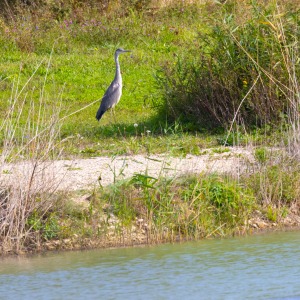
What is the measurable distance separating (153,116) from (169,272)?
610 cm

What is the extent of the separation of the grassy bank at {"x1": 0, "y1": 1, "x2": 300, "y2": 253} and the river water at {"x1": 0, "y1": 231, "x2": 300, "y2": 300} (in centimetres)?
33

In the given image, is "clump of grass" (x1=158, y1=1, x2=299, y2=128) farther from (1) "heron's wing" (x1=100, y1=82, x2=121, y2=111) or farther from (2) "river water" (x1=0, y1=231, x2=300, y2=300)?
(2) "river water" (x1=0, y1=231, x2=300, y2=300)

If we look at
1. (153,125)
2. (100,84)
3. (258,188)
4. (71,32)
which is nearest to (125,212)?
(258,188)

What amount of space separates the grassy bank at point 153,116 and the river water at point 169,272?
326 millimetres

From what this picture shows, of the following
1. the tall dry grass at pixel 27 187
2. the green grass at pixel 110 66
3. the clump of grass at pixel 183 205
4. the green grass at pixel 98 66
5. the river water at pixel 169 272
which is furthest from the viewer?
the green grass at pixel 98 66

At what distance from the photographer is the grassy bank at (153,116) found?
782cm

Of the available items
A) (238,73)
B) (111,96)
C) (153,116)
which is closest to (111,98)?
(111,96)

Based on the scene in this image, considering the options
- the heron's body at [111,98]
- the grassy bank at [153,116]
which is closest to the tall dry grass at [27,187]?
the grassy bank at [153,116]

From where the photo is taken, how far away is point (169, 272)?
676cm

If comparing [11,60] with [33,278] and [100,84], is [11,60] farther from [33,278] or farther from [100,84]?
[33,278]

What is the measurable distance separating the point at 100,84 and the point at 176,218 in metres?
7.90

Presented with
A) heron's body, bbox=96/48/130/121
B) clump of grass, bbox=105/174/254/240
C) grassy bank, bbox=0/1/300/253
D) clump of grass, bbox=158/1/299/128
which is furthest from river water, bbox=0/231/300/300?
heron's body, bbox=96/48/130/121

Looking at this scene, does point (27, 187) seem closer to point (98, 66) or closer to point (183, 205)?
point (183, 205)

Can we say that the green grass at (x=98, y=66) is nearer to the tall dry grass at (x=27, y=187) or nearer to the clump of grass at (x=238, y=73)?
the clump of grass at (x=238, y=73)
